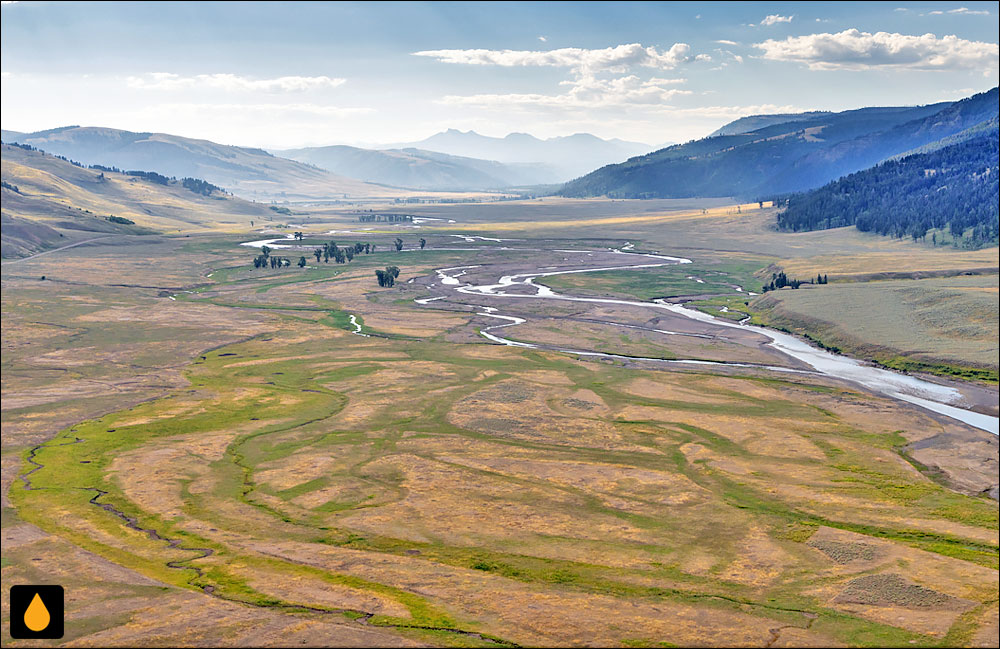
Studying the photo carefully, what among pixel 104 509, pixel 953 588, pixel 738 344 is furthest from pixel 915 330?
pixel 104 509

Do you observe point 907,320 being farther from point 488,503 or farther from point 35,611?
point 35,611

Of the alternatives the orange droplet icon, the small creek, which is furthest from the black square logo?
the small creek

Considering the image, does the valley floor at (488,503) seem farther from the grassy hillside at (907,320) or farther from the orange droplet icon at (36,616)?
the orange droplet icon at (36,616)

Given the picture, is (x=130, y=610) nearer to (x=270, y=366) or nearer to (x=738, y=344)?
(x=270, y=366)

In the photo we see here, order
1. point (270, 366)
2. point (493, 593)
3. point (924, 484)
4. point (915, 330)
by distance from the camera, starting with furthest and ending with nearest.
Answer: point (915, 330), point (270, 366), point (924, 484), point (493, 593)

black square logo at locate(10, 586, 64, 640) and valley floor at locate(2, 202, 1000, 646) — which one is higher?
black square logo at locate(10, 586, 64, 640)

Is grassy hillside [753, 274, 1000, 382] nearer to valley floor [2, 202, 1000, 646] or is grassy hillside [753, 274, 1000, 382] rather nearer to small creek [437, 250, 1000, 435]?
small creek [437, 250, 1000, 435]

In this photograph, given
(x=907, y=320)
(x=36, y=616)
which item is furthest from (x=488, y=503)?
(x=907, y=320)

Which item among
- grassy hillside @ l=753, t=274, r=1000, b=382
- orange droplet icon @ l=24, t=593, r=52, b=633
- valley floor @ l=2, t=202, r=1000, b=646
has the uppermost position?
orange droplet icon @ l=24, t=593, r=52, b=633
